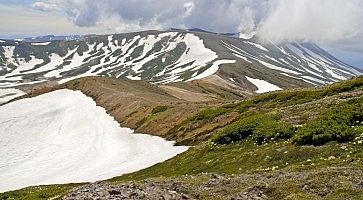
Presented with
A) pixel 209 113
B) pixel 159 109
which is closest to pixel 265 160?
pixel 209 113

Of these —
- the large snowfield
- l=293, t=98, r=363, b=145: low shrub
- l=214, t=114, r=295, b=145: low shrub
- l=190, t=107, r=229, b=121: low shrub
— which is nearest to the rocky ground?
l=293, t=98, r=363, b=145: low shrub

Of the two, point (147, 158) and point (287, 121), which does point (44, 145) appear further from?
point (287, 121)

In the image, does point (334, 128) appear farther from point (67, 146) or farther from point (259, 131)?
point (67, 146)

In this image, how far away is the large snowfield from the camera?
6594 cm

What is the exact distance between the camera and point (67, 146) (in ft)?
295

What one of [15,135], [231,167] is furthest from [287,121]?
[15,135]

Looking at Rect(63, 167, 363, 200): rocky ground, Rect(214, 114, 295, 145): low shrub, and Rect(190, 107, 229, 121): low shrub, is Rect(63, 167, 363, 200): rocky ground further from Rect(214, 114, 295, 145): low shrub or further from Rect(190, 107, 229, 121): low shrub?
Rect(190, 107, 229, 121): low shrub

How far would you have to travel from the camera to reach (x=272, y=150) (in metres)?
37.7

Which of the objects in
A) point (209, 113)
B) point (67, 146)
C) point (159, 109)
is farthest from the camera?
point (159, 109)

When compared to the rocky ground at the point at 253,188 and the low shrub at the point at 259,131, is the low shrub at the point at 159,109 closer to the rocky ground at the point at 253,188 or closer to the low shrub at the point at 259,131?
the low shrub at the point at 259,131

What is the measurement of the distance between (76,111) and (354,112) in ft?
305

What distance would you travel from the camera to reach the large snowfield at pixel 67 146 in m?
65.9

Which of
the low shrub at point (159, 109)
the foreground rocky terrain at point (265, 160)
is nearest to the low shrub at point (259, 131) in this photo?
the foreground rocky terrain at point (265, 160)

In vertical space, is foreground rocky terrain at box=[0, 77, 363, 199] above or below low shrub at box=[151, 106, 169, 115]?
below
